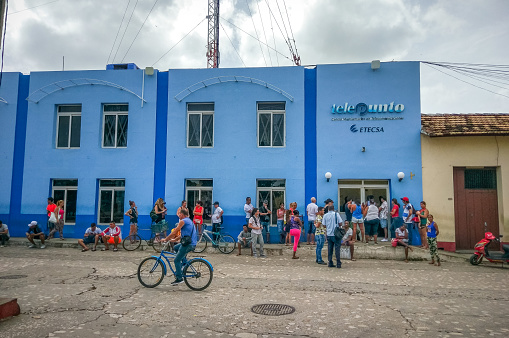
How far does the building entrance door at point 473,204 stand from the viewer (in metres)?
15.9

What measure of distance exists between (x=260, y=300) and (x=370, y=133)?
1049cm

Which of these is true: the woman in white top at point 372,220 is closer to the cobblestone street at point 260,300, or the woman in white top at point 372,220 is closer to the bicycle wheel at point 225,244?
the cobblestone street at point 260,300

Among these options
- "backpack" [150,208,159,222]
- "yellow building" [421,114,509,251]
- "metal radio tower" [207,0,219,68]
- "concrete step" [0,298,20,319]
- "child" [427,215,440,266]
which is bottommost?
"concrete step" [0,298,20,319]

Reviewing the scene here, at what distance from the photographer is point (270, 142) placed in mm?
17312

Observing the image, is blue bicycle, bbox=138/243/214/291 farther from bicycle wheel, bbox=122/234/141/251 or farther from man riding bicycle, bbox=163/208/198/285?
bicycle wheel, bbox=122/234/141/251

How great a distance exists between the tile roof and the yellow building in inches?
1.4

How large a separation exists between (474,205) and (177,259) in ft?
41.2

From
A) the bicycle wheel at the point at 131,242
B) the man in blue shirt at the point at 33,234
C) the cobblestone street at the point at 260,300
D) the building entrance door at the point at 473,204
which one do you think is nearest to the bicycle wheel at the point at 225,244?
the cobblestone street at the point at 260,300

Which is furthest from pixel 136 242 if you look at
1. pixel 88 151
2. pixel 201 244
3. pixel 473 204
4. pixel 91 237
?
pixel 473 204

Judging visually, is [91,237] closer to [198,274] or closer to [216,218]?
[216,218]

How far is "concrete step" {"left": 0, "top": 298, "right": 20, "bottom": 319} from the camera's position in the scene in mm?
6432

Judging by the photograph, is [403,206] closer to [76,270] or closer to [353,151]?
[353,151]

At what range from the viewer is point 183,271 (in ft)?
28.5

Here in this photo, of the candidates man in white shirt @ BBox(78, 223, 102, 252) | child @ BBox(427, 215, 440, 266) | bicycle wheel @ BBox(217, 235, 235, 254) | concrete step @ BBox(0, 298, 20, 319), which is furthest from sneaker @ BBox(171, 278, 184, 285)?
child @ BBox(427, 215, 440, 266)
